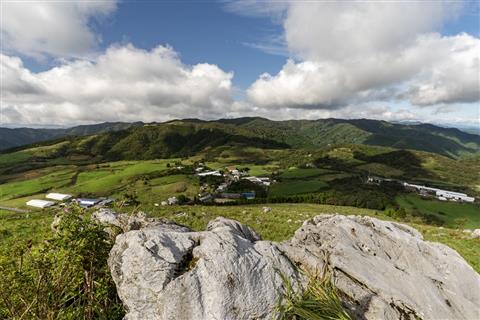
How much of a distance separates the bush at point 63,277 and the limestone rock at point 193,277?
812 millimetres

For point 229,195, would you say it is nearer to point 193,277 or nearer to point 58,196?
point 58,196

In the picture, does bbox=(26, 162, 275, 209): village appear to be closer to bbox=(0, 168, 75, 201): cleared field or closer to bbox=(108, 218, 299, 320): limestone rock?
bbox=(0, 168, 75, 201): cleared field

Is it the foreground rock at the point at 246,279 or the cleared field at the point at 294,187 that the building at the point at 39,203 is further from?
the foreground rock at the point at 246,279

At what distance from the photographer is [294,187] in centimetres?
17225

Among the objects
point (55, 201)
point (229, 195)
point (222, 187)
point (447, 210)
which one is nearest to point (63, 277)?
point (447, 210)

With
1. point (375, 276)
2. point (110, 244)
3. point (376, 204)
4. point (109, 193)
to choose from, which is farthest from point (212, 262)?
point (109, 193)

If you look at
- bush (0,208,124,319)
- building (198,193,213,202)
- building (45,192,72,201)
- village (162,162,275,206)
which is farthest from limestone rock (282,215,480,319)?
building (45,192,72,201)

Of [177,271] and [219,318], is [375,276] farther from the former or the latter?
[177,271]

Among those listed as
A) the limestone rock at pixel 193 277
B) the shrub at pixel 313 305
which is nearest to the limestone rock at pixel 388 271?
the shrub at pixel 313 305

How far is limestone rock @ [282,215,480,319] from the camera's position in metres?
11.3

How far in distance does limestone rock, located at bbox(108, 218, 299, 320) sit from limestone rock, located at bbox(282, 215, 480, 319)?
97.7 inches

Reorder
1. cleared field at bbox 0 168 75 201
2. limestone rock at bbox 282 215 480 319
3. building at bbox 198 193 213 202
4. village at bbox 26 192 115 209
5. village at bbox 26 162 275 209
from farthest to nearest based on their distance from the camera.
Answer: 1. cleared field at bbox 0 168 75 201
2. building at bbox 198 193 213 202
3. village at bbox 26 192 115 209
4. village at bbox 26 162 275 209
5. limestone rock at bbox 282 215 480 319

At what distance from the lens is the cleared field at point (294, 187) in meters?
158

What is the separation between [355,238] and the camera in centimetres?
1662
